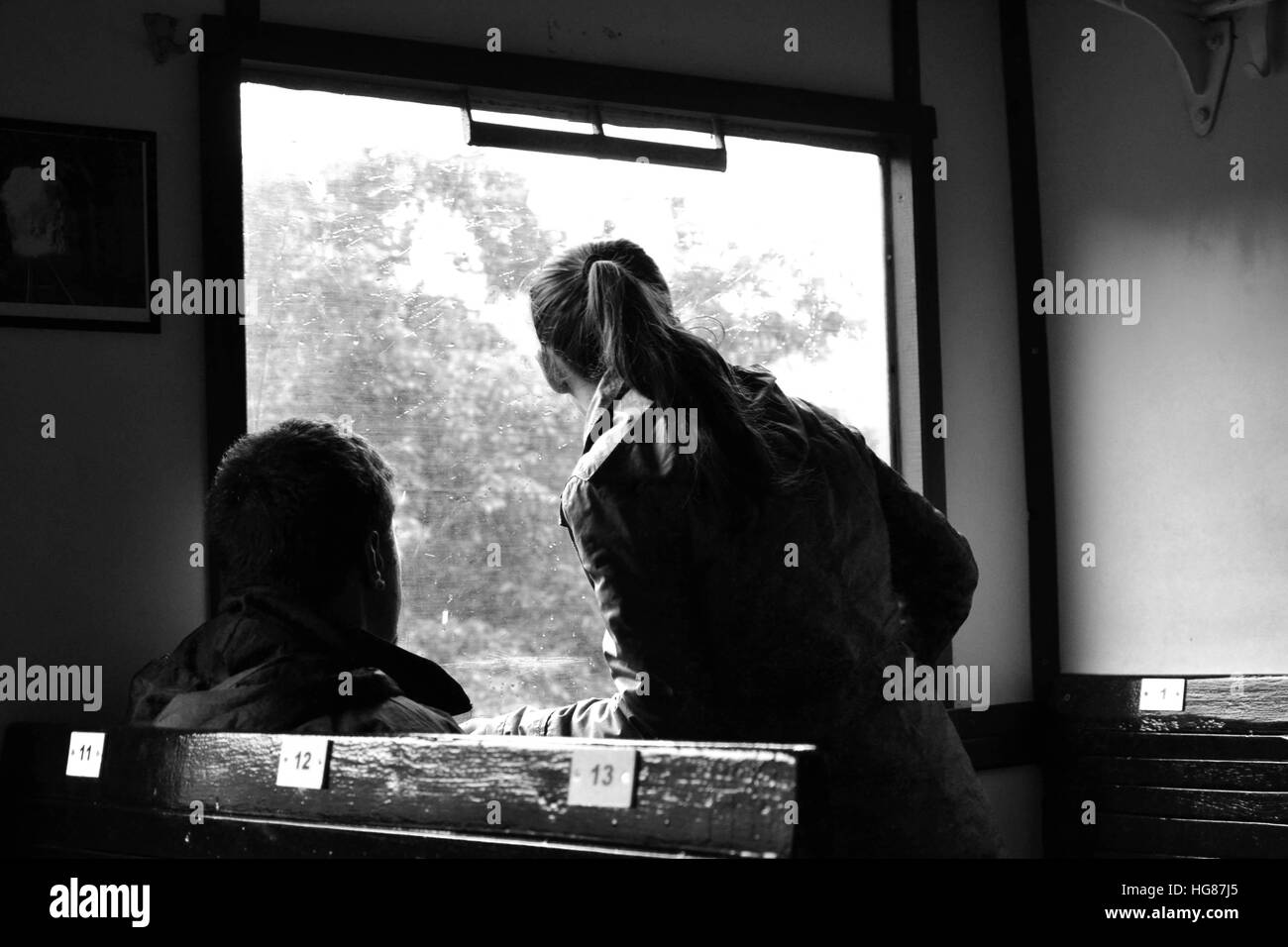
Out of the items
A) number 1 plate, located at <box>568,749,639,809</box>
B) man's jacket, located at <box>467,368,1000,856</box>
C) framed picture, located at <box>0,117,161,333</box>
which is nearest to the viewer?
number 1 plate, located at <box>568,749,639,809</box>

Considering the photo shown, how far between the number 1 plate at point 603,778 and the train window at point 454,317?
185 cm

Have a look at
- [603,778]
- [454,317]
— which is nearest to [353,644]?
[603,778]

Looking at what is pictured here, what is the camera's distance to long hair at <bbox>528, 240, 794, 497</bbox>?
196 centimetres

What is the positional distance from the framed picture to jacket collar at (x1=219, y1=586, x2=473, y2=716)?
3.51ft

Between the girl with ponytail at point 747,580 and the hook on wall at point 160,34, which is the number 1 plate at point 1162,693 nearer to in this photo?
the girl with ponytail at point 747,580

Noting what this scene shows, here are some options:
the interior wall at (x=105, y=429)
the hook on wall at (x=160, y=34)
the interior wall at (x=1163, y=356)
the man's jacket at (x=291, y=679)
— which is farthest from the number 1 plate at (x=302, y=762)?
the interior wall at (x=1163, y=356)

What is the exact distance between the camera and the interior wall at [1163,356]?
11.5 feet

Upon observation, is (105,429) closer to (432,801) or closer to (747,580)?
(747,580)

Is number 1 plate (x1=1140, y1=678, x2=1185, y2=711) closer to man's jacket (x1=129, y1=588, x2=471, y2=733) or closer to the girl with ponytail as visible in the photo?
the girl with ponytail

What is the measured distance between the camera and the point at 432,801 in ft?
4.80

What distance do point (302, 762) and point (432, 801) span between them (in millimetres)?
230

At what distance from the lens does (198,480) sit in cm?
286

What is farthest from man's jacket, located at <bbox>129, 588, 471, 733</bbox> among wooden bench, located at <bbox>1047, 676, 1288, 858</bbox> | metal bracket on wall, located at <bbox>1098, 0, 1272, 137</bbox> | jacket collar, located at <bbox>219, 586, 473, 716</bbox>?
metal bracket on wall, located at <bbox>1098, 0, 1272, 137</bbox>
